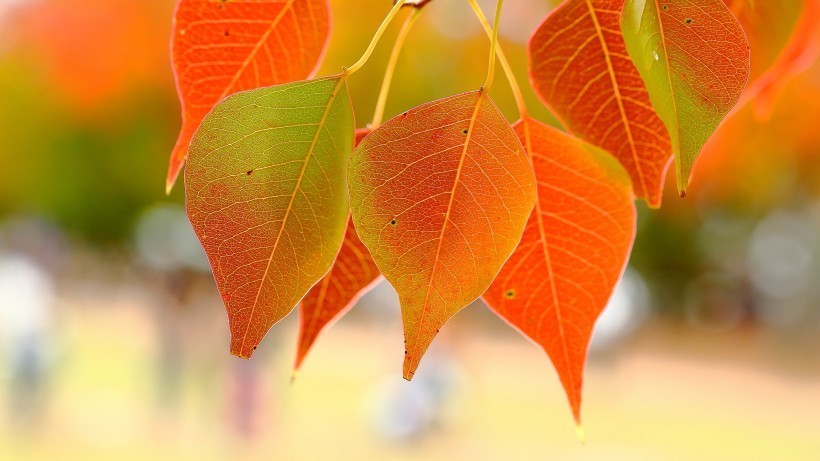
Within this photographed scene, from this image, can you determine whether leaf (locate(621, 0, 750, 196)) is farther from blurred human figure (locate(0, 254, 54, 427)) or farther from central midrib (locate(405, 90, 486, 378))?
blurred human figure (locate(0, 254, 54, 427))

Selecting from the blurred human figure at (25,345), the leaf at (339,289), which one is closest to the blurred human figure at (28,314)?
the blurred human figure at (25,345)

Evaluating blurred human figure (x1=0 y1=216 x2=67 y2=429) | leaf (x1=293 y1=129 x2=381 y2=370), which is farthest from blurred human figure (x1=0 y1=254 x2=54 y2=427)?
leaf (x1=293 y1=129 x2=381 y2=370)

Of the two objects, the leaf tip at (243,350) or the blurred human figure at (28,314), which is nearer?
the leaf tip at (243,350)

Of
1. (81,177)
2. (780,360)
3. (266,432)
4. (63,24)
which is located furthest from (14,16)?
(780,360)

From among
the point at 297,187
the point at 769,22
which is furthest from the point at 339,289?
the point at 769,22

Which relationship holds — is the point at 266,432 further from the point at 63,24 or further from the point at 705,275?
the point at 705,275

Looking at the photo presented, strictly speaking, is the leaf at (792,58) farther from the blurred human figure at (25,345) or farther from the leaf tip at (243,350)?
the blurred human figure at (25,345)
